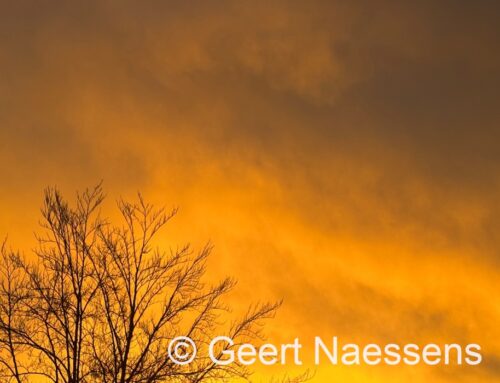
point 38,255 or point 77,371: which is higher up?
point 38,255

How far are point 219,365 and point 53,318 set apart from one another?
13.0 feet

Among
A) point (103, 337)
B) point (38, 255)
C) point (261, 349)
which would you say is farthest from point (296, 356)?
point (38, 255)

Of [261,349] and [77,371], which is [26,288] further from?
[261,349]

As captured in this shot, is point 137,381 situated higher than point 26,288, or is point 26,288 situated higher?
point 26,288

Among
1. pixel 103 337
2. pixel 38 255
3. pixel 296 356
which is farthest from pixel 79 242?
pixel 296 356

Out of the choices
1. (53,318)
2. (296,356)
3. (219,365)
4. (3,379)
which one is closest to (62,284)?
(53,318)

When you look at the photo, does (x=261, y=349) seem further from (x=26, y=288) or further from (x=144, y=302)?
(x=26, y=288)

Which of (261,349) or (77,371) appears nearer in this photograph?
(77,371)

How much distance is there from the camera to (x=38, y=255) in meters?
21.5

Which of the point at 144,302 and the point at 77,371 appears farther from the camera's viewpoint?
the point at 144,302

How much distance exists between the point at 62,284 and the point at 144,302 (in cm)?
203

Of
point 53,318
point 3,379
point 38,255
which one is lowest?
point 3,379

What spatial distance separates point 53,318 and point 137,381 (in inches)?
94.0

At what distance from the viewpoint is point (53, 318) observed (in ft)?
69.1
